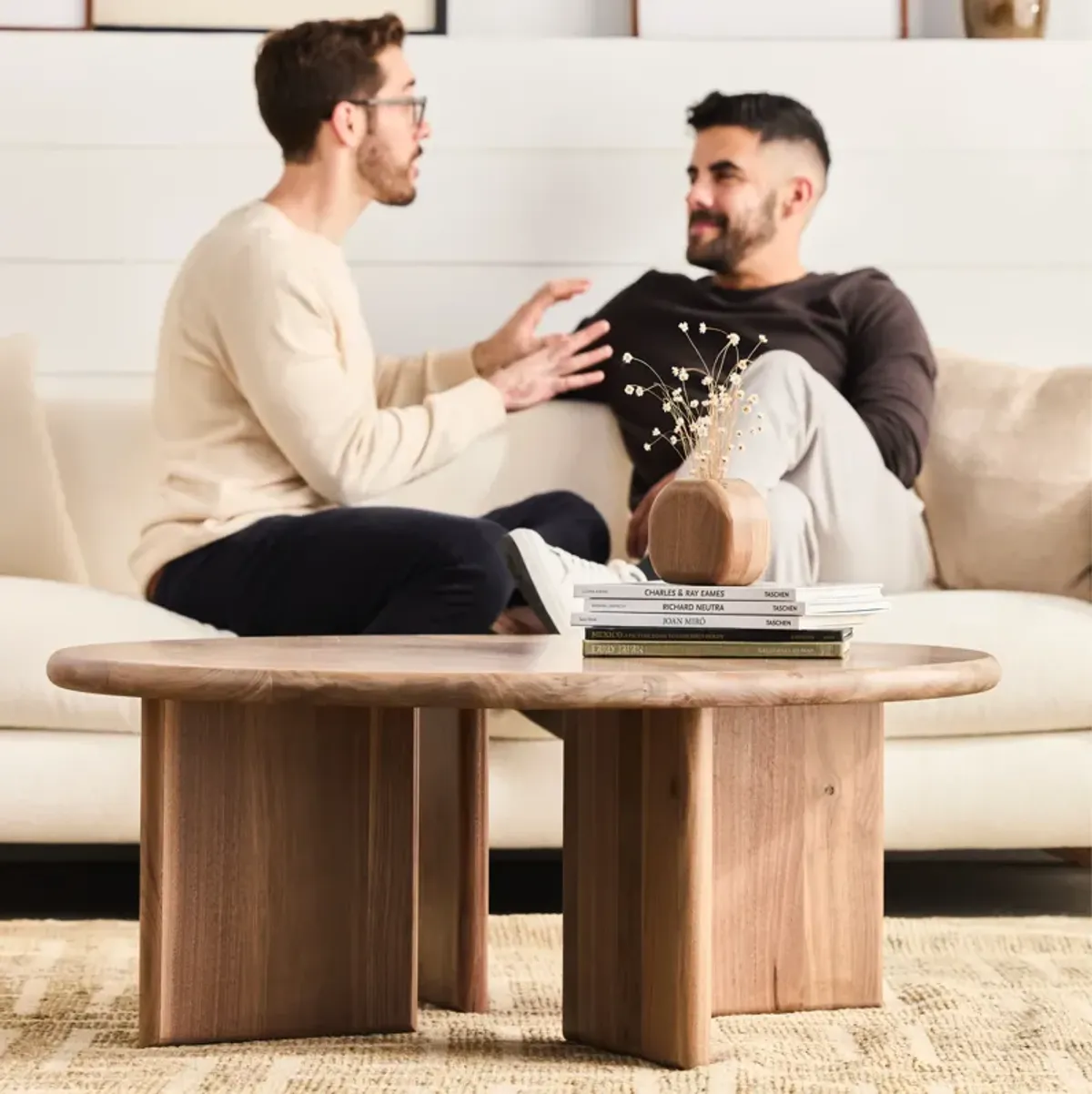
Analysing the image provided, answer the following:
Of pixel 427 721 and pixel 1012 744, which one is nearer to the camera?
pixel 427 721

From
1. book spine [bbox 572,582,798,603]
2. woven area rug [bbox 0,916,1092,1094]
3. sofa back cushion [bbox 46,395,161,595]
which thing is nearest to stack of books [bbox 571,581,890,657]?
book spine [bbox 572,582,798,603]

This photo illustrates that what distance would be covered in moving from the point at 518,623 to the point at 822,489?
533 mm

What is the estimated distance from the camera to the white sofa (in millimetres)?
2180

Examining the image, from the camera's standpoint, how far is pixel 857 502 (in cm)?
259

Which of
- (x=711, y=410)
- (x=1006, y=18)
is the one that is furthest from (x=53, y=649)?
(x=1006, y=18)

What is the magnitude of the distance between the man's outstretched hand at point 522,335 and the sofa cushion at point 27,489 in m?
0.77

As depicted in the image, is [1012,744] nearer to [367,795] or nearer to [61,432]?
[367,795]

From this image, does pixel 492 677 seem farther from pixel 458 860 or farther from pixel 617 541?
pixel 617 541

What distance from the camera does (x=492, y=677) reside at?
123cm

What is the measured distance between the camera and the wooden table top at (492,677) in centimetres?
124

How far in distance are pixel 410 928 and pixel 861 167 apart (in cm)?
211

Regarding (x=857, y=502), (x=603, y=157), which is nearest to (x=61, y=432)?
(x=603, y=157)

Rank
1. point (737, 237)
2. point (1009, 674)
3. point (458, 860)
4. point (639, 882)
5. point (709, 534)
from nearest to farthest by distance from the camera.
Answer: point (639, 882)
point (709, 534)
point (458, 860)
point (1009, 674)
point (737, 237)

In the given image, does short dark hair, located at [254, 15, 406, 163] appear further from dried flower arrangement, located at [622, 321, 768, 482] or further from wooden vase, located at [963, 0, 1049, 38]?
wooden vase, located at [963, 0, 1049, 38]
